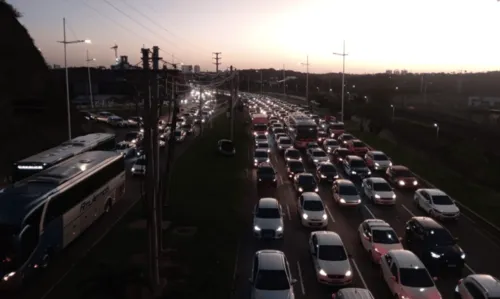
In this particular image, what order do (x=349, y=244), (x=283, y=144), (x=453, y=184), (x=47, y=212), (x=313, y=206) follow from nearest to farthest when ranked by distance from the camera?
(x=47, y=212) → (x=349, y=244) → (x=313, y=206) → (x=453, y=184) → (x=283, y=144)

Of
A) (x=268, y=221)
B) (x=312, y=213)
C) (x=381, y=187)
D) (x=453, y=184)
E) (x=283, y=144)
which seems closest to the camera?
(x=268, y=221)

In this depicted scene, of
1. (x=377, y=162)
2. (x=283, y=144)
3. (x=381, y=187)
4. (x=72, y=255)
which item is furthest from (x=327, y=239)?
(x=283, y=144)

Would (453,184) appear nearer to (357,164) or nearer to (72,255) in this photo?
(357,164)

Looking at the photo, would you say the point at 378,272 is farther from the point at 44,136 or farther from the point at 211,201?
the point at 44,136

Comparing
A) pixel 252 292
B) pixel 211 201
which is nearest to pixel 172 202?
pixel 211 201

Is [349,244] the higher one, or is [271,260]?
[271,260]

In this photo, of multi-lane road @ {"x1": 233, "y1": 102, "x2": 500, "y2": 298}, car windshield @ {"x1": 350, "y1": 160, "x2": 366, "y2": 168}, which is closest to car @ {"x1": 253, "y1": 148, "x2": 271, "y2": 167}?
multi-lane road @ {"x1": 233, "y1": 102, "x2": 500, "y2": 298}
